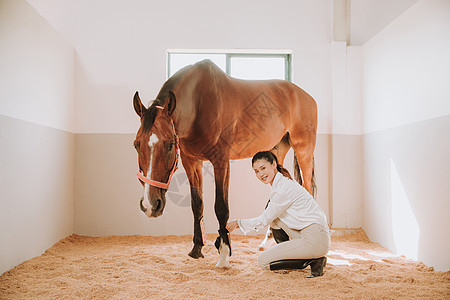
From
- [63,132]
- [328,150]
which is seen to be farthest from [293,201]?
[63,132]

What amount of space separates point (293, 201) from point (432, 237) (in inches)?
47.3

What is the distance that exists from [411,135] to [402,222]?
0.80 m

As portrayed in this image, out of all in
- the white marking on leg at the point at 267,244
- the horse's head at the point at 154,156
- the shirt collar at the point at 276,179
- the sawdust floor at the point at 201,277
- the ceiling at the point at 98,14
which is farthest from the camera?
the ceiling at the point at 98,14

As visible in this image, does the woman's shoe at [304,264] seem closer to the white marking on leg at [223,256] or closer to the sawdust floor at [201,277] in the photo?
the sawdust floor at [201,277]

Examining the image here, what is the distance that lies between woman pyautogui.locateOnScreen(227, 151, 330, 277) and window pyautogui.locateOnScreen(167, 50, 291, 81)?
2243 millimetres

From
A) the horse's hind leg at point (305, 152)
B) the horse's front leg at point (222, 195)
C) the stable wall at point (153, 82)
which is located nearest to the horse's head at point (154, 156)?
the horse's front leg at point (222, 195)

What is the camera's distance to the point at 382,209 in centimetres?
343

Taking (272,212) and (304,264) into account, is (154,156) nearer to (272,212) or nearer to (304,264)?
(272,212)

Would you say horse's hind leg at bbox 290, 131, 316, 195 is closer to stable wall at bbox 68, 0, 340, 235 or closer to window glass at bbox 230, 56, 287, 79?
stable wall at bbox 68, 0, 340, 235

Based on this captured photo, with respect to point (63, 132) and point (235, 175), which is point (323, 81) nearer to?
point (235, 175)

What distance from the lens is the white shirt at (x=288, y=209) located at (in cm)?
223

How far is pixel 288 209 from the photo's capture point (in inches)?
90.4

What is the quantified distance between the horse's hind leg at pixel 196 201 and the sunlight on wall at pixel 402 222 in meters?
1.79

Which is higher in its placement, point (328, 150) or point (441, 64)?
point (441, 64)
